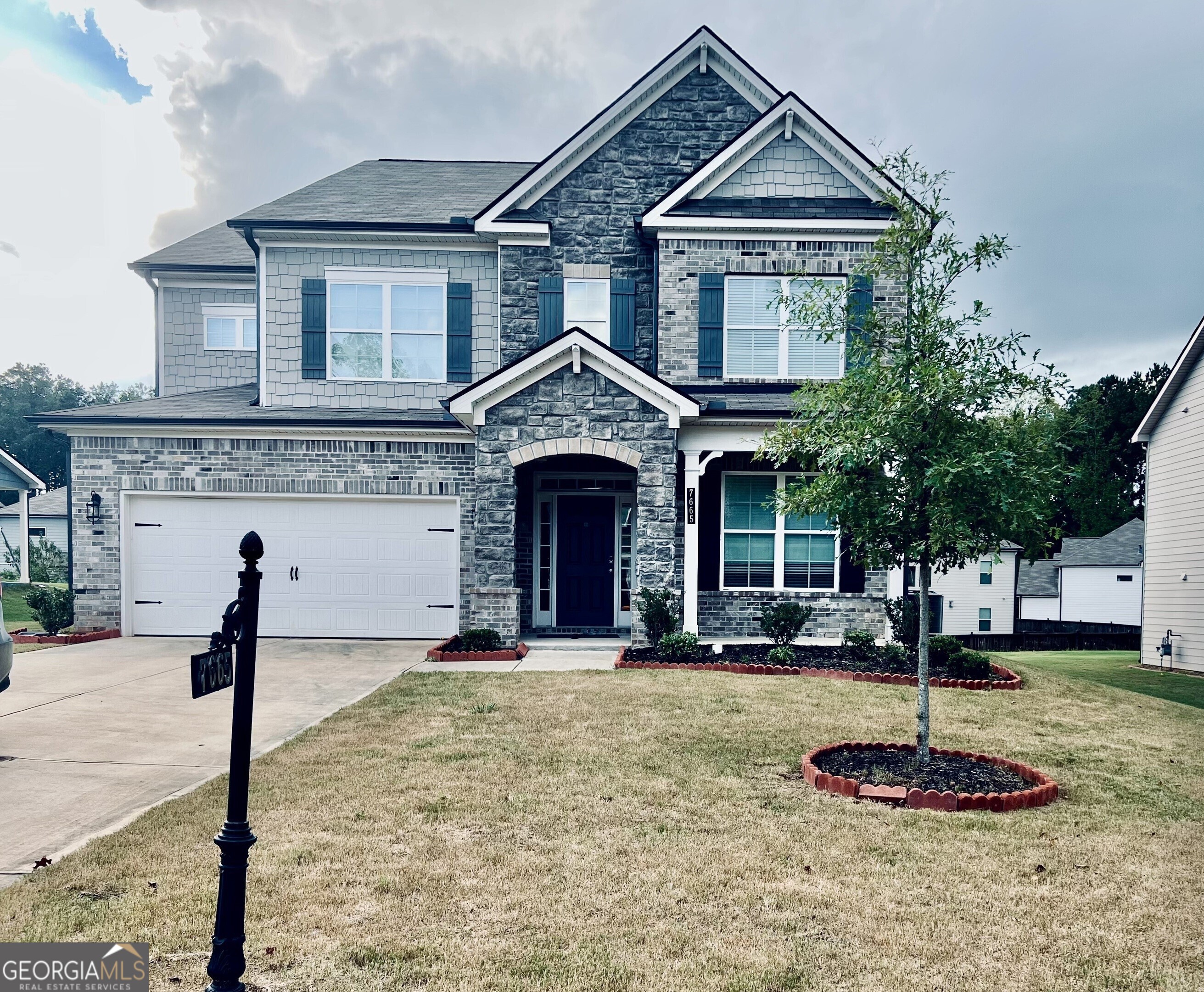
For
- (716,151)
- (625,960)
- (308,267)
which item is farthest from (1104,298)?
(625,960)

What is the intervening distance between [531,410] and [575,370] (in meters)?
0.92

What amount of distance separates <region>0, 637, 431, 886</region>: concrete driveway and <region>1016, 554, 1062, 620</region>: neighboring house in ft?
122

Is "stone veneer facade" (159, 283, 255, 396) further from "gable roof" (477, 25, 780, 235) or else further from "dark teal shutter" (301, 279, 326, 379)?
"gable roof" (477, 25, 780, 235)

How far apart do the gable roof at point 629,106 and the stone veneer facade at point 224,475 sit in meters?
4.37

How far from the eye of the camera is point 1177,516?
16.2 meters

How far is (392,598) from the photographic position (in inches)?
558

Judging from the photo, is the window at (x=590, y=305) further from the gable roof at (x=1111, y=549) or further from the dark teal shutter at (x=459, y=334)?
the gable roof at (x=1111, y=549)

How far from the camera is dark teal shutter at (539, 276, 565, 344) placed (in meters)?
14.8

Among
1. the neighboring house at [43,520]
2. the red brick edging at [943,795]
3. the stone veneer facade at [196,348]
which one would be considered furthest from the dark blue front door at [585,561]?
the neighboring house at [43,520]

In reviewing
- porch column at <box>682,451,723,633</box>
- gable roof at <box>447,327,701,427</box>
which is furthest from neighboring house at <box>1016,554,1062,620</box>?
gable roof at <box>447,327,701,427</box>

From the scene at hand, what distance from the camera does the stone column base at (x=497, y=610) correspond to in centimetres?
1272

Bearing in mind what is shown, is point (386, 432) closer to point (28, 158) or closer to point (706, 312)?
point (706, 312)

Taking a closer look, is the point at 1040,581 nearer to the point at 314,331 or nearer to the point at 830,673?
the point at 830,673

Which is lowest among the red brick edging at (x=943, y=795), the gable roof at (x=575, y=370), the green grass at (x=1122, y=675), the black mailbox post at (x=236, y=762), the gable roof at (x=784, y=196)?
the green grass at (x=1122, y=675)
